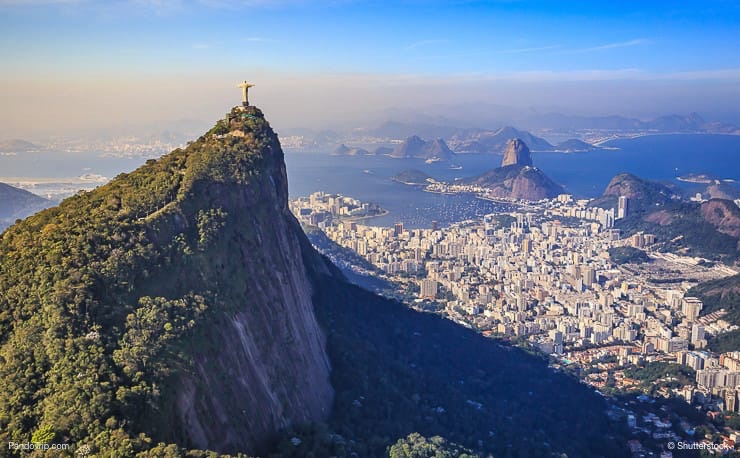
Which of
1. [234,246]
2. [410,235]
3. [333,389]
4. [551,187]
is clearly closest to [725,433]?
[333,389]

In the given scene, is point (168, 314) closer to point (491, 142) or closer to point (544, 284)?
point (544, 284)

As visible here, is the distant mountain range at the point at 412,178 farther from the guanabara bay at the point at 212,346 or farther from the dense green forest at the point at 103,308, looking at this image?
the dense green forest at the point at 103,308

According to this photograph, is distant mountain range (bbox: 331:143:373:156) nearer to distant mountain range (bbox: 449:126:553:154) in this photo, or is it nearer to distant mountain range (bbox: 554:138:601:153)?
distant mountain range (bbox: 449:126:553:154)

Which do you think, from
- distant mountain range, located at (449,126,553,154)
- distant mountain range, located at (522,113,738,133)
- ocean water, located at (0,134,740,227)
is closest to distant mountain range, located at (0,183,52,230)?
ocean water, located at (0,134,740,227)

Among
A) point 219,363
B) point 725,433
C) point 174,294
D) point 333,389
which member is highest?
point 174,294

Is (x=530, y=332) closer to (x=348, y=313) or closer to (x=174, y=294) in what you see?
(x=348, y=313)

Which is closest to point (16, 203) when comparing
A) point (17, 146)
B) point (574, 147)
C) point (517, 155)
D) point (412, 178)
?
point (17, 146)

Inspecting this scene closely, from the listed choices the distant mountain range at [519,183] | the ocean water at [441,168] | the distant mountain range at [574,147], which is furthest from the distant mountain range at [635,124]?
the distant mountain range at [519,183]
